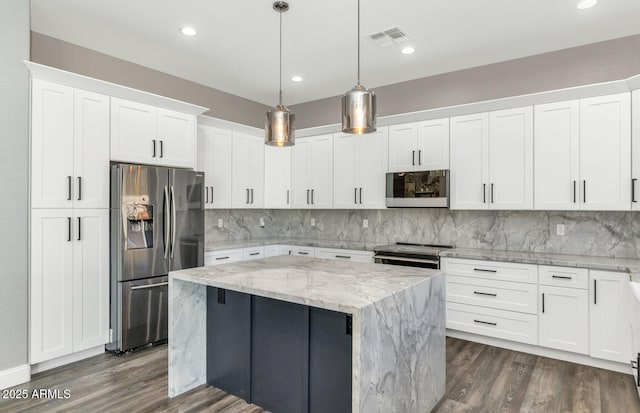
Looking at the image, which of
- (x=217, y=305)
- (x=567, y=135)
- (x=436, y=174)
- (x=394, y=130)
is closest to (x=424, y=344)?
(x=217, y=305)

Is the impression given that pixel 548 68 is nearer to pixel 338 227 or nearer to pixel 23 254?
pixel 338 227

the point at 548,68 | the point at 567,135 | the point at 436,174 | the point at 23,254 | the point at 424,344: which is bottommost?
the point at 424,344

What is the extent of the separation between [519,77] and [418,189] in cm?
156

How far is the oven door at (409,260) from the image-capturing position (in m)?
3.86

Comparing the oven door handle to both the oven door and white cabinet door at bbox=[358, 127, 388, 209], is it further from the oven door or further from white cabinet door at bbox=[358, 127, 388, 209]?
white cabinet door at bbox=[358, 127, 388, 209]

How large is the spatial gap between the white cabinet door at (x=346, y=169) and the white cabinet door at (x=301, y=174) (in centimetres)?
44

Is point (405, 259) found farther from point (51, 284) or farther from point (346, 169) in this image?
point (51, 284)

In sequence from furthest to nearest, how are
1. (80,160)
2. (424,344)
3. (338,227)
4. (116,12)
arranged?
(338,227), (80,160), (116,12), (424,344)

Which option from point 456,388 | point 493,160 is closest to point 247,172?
point 493,160

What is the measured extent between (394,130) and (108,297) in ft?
11.5

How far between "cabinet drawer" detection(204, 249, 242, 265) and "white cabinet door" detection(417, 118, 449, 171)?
2.43m

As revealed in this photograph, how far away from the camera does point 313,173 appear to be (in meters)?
5.19

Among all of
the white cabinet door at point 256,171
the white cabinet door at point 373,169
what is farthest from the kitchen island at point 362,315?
the white cabinet door at point 256,171

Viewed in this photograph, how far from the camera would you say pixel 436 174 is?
4.08m
